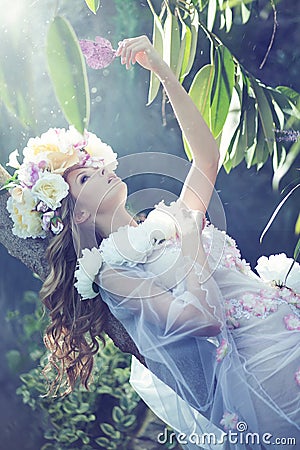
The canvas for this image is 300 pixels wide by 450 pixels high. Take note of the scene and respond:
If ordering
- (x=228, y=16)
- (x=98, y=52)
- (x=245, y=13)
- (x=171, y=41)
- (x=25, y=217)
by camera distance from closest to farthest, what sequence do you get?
(x=25, y=217) < (x=171, y=41) < (x=228, y=16) < (x=245, y=13) < (x=98, y=52)

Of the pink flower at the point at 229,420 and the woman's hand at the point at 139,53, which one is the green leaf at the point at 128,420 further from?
the woman's hand at the point at 139,53

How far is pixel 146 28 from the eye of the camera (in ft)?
6.33

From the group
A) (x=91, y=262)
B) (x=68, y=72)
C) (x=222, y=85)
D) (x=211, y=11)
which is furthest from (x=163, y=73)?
(x=211, y=11)

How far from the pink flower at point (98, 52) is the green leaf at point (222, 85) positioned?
0.53 m

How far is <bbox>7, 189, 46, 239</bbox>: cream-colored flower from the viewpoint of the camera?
121 centimetres

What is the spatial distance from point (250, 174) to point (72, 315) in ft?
2.95

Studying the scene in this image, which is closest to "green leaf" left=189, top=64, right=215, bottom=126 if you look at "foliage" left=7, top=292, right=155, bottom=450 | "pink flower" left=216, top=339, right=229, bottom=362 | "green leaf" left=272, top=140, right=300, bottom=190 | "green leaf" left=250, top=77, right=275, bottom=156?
"green leaf" left=250, top=77, right=275, bottom=156

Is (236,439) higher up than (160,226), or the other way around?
(160,226)

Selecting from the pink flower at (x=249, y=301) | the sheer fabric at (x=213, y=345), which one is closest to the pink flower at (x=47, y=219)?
the sheer fabric at (x=213, y=345)

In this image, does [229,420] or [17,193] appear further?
[17,193]

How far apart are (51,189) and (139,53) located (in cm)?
30

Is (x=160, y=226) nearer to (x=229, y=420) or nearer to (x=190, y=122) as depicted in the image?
(x=190, y=122)

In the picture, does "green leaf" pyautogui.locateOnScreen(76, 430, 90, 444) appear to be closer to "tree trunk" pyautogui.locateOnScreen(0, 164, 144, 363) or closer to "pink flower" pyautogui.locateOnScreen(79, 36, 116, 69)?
"tree trunk" pyautogui.locateOnScreen(0, 164, 144, 363)

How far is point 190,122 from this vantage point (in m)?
1.25
